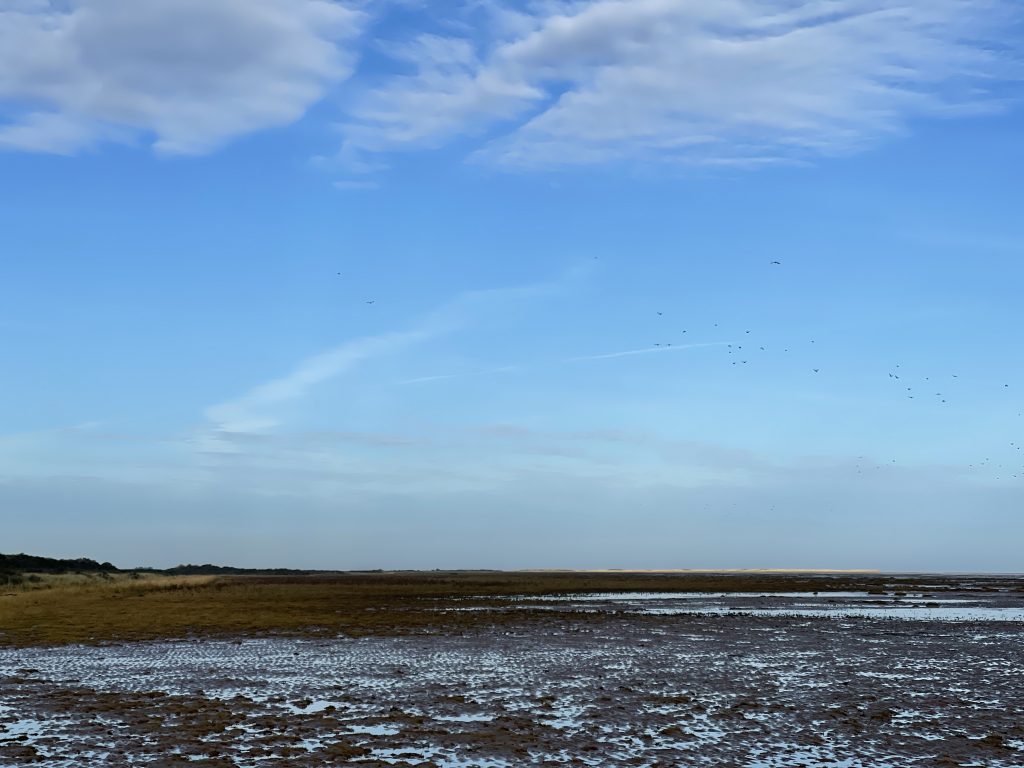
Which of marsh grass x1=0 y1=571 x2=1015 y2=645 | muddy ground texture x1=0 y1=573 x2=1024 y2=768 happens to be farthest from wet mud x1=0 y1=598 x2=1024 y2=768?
marsh grass x1=0 y1=571 x2=1015 y2=645

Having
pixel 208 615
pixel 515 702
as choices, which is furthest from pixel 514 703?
pixel 208 615

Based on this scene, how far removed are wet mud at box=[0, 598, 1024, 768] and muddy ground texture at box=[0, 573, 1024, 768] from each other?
0.07 metres

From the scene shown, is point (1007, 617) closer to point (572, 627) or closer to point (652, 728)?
point (572, 627)

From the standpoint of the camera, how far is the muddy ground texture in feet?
55.8

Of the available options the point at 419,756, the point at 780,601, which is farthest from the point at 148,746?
the point at 780,601

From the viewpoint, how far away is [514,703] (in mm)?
22328

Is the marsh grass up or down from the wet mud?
up

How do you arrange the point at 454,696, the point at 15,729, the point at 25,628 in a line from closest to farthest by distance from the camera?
the point at 15,729
the point at 454,696
the point at 25,628

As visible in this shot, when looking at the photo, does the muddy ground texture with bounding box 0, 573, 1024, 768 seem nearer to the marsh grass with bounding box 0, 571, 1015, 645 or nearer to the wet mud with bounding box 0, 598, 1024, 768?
the wet mud with bounding box 0, 598, 1024, 768

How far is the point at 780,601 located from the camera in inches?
2847

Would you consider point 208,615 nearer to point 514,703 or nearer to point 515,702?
point 515,702

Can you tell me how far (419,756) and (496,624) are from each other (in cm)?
3003

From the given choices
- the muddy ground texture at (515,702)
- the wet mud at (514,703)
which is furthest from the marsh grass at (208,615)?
the wet mud at (514,703)

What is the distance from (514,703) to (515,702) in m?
0.14
